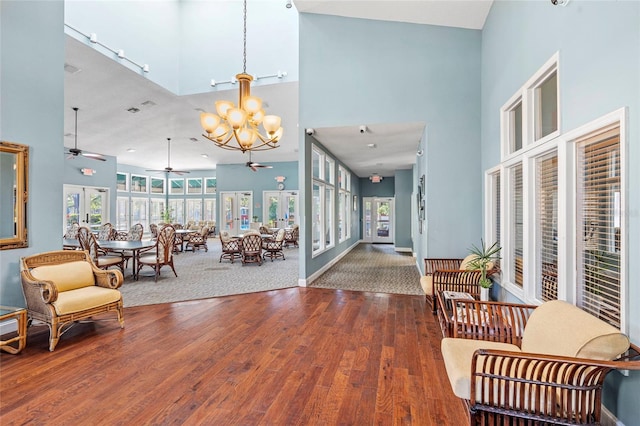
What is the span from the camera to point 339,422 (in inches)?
76.7

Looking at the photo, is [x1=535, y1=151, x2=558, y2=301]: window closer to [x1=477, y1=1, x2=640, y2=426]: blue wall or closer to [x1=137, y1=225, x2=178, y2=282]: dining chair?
[x1=477, y1=1, x2=640, y2=426]: blue wall

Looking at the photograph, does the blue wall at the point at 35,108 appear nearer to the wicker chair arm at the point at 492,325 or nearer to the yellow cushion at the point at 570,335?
the wicker chair arm at the point at 492,325

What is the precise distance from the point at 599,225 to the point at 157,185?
16.5 m

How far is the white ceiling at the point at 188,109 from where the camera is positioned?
4.67 m

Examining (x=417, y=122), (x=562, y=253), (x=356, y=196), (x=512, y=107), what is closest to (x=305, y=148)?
(x=417, y=122)

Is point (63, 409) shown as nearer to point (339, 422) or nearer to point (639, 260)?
A: point (339, 422)

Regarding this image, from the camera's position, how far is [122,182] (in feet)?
42.8

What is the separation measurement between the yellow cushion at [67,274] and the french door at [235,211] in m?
10.1

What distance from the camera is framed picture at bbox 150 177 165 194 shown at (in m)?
14.7

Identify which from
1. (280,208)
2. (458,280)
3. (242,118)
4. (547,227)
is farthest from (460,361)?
(280,208)

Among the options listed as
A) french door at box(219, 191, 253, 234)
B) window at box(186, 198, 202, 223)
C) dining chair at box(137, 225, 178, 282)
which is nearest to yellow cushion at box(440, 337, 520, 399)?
dining chair at box(137, 225, 178, 282)

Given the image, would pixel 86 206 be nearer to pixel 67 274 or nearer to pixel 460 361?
pixel 67 274

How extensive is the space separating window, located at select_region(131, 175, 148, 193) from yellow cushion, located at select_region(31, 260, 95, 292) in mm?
11511

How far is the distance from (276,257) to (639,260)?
8020mm
